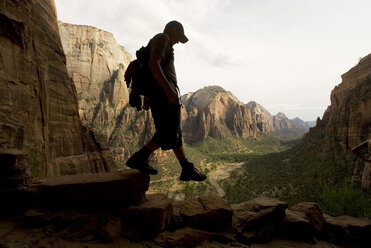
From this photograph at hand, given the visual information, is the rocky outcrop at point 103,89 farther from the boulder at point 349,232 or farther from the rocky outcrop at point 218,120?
the boulder at point 349,232

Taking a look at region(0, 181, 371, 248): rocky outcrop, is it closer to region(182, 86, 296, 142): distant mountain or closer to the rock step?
the rock step

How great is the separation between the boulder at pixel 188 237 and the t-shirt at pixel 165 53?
2.22 m

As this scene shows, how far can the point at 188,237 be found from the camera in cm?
271

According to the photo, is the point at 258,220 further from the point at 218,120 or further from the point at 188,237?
the point at 218,120

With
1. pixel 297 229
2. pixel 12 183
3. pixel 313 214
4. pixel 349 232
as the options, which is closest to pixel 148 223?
pixel 12 183

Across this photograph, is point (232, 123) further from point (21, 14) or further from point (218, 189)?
point (21, 14)

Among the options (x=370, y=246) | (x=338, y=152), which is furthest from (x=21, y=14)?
(x=338, y=152)

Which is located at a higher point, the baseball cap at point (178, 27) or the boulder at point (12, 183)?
the baseball cap at point (178, 27)

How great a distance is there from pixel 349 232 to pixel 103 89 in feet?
266

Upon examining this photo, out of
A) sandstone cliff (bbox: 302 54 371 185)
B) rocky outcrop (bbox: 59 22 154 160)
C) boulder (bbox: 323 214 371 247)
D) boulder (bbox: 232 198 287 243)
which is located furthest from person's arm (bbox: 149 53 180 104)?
rocky outcrop (bbox: 59 22 154 160)

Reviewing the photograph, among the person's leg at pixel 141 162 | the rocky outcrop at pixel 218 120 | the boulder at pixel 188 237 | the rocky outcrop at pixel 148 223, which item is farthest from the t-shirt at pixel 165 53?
the rocky outcrop at pixel 218 120

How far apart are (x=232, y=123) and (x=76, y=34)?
86387 millimetres

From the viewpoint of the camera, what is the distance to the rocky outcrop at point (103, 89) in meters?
64.0

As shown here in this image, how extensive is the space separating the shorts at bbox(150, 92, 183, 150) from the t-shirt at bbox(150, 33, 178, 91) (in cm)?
33
